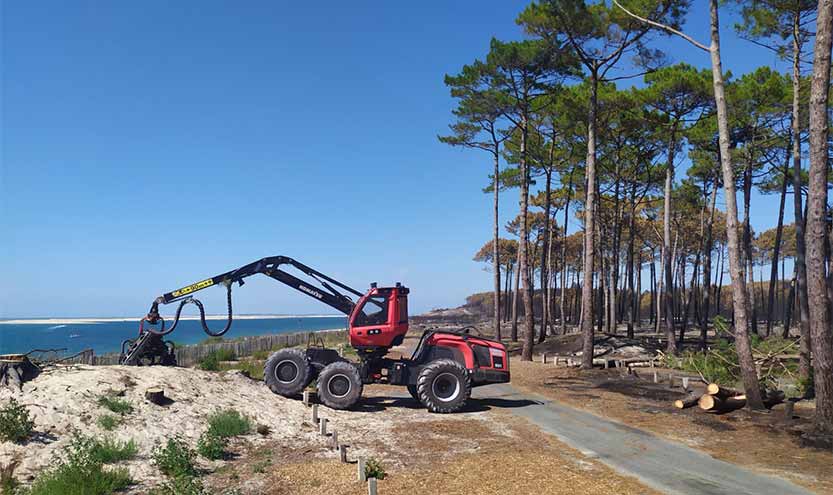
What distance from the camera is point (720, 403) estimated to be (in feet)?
41.9

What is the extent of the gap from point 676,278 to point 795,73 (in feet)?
155

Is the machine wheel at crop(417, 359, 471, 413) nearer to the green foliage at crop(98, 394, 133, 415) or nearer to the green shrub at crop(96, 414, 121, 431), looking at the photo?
the green foliage at crop(98, 394, 133, 415)

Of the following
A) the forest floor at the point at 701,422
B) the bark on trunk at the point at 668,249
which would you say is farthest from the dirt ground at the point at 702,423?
the bark on trunk at the point at 668,249

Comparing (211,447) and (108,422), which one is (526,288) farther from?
(108,422)

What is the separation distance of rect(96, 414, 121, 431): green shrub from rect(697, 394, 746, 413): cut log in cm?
1314

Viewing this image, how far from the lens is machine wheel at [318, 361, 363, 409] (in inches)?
512

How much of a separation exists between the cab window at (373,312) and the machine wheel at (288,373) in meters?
1.98

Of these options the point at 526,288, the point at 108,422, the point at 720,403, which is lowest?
the point at 720,403

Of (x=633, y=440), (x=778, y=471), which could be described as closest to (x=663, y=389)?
(x=633, y=440)

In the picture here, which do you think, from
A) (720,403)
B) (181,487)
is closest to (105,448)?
(181,487)

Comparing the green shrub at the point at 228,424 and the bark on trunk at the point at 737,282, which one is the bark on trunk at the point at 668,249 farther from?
the green shrub at the point at 228,424

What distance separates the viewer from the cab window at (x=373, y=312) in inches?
535

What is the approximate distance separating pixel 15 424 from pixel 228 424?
347 cm

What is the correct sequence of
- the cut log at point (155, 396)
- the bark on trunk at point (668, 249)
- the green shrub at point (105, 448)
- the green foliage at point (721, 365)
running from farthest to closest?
the bark on trunk at point (668, 249)
the green foliage at point (721, 365)
the cut log at point (155, 396)
the green shrub at point (105, 448)
